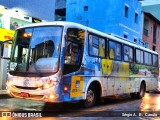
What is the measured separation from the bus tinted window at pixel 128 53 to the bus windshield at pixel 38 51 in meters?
5.85

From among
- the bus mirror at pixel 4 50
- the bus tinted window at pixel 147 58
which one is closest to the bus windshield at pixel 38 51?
the bus mirror at pixel 4 50

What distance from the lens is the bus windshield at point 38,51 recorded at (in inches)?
436

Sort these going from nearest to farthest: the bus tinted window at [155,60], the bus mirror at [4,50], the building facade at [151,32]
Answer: the bus mirror at [4,50], the bus tinted window at [155,60], the building facade at [151,32]

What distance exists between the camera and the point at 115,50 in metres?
15.2

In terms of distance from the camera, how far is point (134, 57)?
17828 millimetres

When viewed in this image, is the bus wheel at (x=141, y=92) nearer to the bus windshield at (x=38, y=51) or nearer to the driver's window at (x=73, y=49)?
the driver's window at (x=73, y=49)

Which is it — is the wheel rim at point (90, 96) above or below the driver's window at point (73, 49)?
below

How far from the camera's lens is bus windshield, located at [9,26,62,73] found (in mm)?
11078

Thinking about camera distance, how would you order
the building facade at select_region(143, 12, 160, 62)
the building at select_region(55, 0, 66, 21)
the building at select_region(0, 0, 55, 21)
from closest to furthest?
the building at select_region(0, 0, 55, 21) → the building at select_region(55, 0, 66, 21) → the building facade at select_region(143, 12, 160, 62)

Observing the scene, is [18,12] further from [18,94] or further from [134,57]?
[18,94]

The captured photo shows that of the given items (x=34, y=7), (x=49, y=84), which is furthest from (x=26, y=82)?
(x=34, y=7)

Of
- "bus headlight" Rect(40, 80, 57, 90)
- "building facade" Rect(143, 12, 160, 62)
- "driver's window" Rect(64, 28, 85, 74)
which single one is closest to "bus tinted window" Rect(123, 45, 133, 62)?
"driver's window" Rect(64, 28, 85, 74)

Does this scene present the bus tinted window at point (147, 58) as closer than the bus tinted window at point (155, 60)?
Yes

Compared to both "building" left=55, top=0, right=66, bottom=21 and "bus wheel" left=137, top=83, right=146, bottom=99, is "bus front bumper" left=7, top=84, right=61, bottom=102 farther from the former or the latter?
"building" left=55, top=0, right=66, bottom=21
